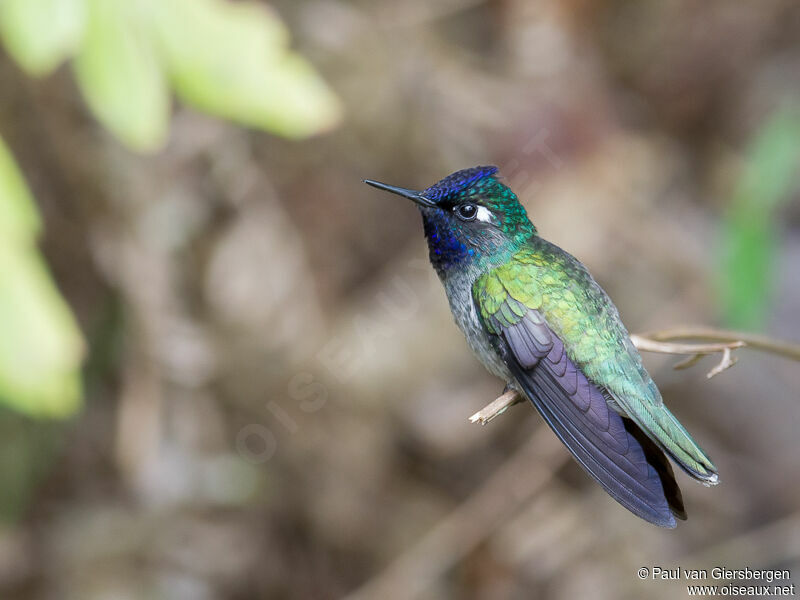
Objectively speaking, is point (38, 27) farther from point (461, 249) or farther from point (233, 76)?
point (461, 249)

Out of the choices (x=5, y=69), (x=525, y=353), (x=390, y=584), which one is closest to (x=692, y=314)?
(x=390, y=584)

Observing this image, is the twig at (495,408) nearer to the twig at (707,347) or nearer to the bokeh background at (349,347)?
the twig at (707,347)

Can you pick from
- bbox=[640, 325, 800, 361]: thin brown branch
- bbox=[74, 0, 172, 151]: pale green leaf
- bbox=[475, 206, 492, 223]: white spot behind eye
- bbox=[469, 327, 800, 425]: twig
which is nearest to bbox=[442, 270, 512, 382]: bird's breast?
bbox=[475, 206, 492, 223]: white spot behind eye

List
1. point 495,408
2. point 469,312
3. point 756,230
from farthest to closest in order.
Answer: point 756,230
point 469,312
point 495,408

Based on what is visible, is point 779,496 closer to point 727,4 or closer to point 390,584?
point 390,584

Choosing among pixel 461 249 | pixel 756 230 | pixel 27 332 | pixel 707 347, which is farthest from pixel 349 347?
pixel 707 347

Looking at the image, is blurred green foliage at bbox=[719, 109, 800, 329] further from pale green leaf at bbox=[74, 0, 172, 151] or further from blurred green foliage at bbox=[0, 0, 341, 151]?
pale green leaf at bbox=[74, 0, 172, 151]
